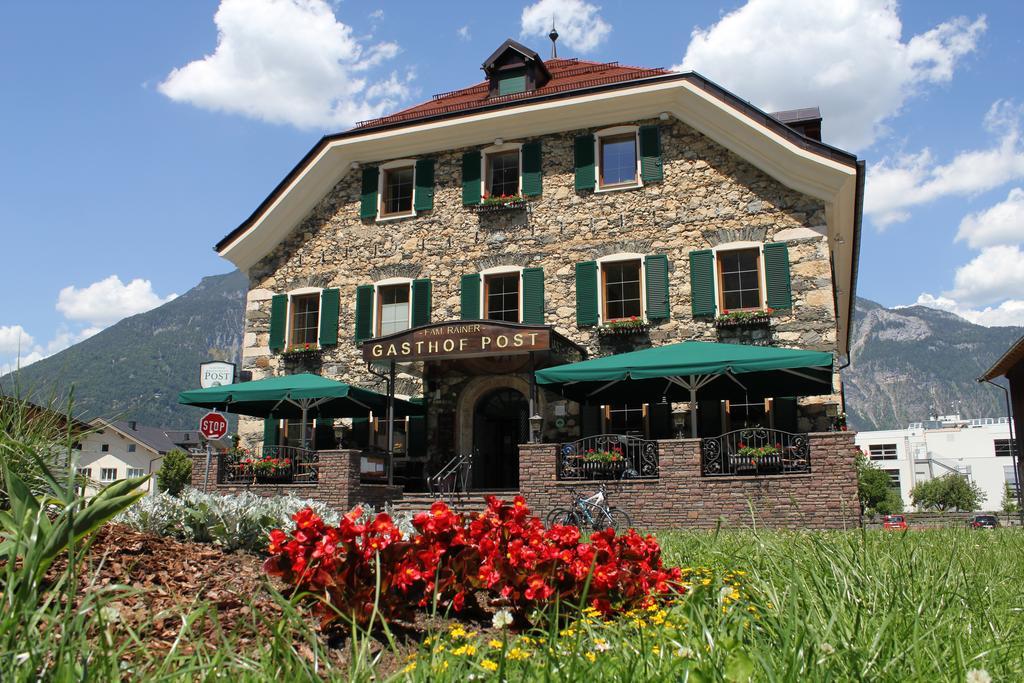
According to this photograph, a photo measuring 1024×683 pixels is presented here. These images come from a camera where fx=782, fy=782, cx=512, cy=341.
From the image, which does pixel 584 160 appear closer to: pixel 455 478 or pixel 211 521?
pixel 455 478

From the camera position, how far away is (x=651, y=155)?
1639 centimetres

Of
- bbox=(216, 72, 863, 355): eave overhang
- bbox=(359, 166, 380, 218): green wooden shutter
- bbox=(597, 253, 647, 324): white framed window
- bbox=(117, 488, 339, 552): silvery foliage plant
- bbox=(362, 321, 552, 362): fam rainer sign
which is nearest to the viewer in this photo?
bbox=(117, 488, 339, 552): silvery foliage plant

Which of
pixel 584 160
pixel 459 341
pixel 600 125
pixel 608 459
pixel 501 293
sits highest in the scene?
pixel 600 125

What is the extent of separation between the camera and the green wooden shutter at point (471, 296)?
1698cm

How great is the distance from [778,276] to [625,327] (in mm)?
3047

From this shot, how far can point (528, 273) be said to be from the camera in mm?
16734

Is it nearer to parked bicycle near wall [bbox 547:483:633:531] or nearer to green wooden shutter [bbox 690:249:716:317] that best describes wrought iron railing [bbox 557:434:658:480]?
parked bicycle near wall [bbox 547:483:633:531]

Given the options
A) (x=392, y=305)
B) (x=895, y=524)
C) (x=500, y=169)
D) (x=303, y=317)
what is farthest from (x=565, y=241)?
(x=895, y=524)

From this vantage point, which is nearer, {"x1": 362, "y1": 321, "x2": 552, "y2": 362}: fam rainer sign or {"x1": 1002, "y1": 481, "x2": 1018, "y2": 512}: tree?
{"x1": 362, "y1": 321, "x2": 552, "y2": 362}: fam rainer sign

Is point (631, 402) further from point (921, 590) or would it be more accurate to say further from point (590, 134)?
point (921, 590)

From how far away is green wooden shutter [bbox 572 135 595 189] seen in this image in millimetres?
16781

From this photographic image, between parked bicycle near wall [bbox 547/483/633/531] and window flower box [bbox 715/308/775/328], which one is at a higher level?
window flower box [bbox 715/308/775/328]

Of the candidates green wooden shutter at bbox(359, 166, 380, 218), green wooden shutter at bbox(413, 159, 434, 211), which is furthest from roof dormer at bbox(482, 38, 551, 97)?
green wooden shutter at bbox(359, 166, 380, 218)

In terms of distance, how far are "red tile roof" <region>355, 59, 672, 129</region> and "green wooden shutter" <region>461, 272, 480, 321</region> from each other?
3.81 m
